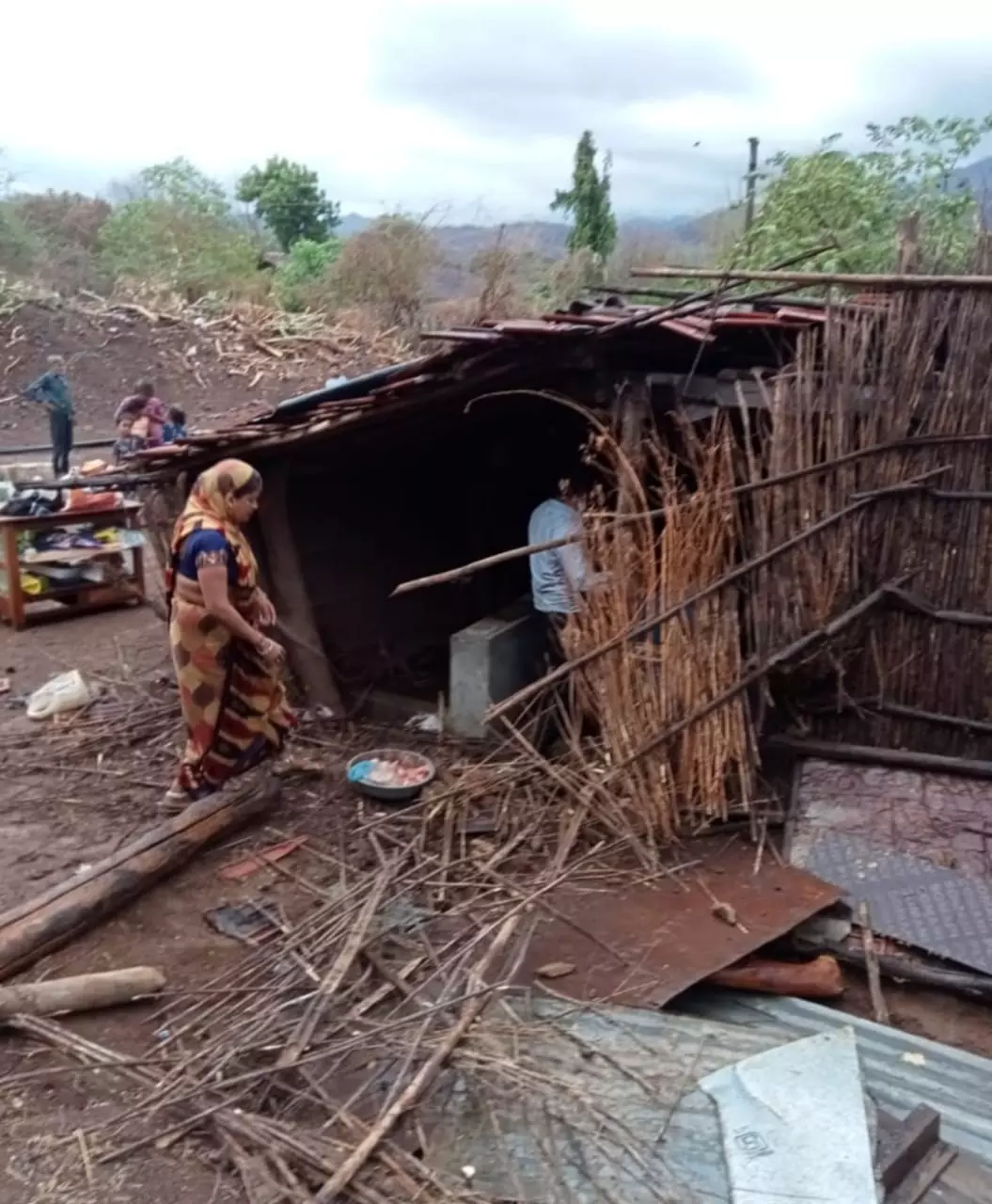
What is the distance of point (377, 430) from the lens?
621 cm

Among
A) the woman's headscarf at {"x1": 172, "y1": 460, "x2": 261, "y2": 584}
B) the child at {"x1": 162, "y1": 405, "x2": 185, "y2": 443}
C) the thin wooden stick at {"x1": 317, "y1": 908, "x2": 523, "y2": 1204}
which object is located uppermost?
the woman's headscarf at {"x1": 172, "y1": 460, "x2": 261, "y2": 584}

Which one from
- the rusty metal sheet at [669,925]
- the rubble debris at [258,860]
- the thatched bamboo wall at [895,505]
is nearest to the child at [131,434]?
the rubble debris at [258,860]

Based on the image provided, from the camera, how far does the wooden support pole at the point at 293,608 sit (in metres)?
6.45

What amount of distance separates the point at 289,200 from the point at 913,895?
2597cm

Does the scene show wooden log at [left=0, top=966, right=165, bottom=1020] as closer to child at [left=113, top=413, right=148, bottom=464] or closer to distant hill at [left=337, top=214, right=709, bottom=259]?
child at [left=113, top=413, right=148, bottom=464]

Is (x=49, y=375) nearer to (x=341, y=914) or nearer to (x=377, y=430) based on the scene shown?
(x=377, y=430)

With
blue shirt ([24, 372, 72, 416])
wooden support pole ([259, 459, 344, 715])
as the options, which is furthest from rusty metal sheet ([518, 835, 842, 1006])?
blue shirt ([24, 372, 72, 416])

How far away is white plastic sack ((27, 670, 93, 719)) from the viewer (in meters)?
6.79

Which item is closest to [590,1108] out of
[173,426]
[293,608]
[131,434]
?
[293,608]

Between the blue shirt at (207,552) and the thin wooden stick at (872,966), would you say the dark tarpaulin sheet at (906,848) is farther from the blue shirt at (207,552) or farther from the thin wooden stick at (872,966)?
the blue shirt at (207,552)

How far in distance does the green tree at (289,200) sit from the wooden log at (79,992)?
25.3 meters

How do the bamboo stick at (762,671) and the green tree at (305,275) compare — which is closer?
the bamboo stick at (762,671)

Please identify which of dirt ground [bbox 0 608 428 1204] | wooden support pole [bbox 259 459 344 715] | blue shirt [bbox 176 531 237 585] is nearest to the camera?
dirt ground [bbox 0 608 428 1204]

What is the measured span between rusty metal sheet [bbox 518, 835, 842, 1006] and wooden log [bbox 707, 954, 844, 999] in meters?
0.06
